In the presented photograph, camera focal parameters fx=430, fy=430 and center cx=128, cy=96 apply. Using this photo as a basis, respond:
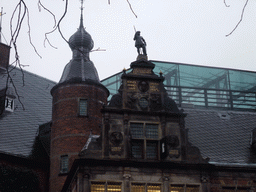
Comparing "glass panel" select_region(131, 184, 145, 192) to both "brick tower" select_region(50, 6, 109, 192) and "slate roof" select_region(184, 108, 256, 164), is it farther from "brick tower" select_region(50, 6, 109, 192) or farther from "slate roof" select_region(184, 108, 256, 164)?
"brick tower" select_region(50, 6, 109, 192)

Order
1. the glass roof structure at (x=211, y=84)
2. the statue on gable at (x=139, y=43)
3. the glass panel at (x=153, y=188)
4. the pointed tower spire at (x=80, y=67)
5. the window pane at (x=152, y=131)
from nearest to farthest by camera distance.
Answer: the glass panel at (x=153, y=188) < the window pane at (x=152, y=131) < the statue on gable at (x=139, y=43) < the pointed tower spire at (x=80, y=67) < the glass roof structure at (x=211, y=84)

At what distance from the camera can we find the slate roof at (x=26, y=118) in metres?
23.1

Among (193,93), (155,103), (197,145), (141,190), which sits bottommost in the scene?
(141,190)

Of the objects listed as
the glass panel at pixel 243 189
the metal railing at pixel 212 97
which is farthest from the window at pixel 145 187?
the metal railing at pixel 212 97

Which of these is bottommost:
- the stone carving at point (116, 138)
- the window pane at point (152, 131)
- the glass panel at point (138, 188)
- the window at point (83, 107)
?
the glass panel at point (138, 188)

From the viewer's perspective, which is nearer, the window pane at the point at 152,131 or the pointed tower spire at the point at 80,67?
→ the window pane at the point at 152,131

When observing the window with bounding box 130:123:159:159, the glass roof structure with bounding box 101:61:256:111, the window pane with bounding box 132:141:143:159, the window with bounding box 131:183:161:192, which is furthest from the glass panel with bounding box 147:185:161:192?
the glass roof structure with bounding box 101:61:256:111

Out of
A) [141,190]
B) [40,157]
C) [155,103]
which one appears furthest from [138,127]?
[40,157]

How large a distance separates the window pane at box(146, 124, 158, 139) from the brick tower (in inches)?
182

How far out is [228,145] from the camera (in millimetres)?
19406

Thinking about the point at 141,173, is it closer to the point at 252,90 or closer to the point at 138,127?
the point at 138,127

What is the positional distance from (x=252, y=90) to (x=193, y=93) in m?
5.50

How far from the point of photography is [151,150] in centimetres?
1778

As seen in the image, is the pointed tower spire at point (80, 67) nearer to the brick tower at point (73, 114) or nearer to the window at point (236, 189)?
the brick tower at point (73, 114)
